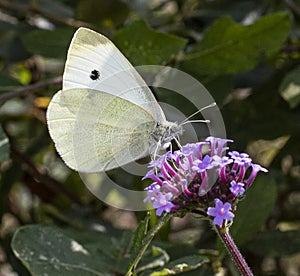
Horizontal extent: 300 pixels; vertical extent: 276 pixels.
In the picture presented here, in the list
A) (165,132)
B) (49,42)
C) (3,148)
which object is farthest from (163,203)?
(49,42)

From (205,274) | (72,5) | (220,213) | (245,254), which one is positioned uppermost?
(220,213)

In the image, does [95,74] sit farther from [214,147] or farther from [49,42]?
[49,42]

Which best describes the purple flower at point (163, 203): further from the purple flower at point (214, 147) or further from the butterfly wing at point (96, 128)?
the butterfly wing at point (96, 128)

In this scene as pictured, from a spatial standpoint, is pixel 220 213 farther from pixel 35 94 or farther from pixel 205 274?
pixel 35 94

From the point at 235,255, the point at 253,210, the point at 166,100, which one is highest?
the point at 235,255

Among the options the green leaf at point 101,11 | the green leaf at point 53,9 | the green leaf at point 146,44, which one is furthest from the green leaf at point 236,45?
the green leaf at point 53,9

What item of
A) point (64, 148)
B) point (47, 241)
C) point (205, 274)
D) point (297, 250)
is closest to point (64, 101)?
point (64, 148)
